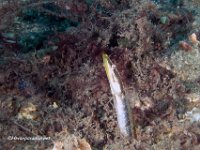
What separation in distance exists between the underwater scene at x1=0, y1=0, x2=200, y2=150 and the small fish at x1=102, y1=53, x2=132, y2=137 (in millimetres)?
12

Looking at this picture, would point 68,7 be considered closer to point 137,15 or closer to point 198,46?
point 137,15

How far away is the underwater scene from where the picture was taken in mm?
3887

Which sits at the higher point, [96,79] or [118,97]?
[118,97]

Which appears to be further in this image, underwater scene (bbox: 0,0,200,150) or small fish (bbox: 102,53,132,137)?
underwater scene (bbox: 0,0,200,150)

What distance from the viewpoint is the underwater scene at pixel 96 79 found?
12.8 feet

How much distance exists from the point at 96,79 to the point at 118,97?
2.08ft

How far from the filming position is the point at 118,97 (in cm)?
385

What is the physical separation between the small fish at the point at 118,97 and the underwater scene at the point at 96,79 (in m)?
0.01

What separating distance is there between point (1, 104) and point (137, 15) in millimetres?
2366

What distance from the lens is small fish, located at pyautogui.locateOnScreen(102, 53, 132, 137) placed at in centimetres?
378

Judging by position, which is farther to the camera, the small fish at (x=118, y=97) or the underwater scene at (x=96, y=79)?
the underwater scene at (x=96, y=79)

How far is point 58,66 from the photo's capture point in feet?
14.5

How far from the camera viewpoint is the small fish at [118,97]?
3.78m

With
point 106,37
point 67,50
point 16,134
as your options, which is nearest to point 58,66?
point 67,50
